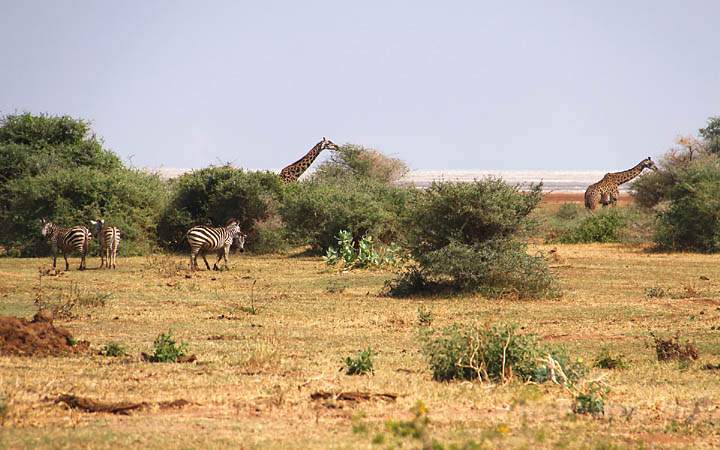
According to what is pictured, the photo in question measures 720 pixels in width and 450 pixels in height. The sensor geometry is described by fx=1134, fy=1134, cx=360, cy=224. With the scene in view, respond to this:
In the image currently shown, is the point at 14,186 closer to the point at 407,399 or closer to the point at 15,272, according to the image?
the point at 15,272

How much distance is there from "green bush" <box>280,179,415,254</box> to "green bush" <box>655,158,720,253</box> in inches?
310

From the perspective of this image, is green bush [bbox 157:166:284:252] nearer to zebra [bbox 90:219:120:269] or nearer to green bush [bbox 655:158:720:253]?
zebra [bbox 90:219:120:269]

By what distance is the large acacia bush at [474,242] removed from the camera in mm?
19391

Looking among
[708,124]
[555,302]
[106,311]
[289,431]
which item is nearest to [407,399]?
[289,431]

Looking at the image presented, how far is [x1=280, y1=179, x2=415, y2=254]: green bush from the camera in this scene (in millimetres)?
31219

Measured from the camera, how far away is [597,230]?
37.9 metres

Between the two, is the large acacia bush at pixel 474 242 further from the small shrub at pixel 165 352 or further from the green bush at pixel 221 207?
the green bush at pixel 221 207

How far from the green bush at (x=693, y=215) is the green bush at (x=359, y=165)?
15622 millimetres

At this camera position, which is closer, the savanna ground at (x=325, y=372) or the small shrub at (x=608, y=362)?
the savanna ground at (x=325, y=372)

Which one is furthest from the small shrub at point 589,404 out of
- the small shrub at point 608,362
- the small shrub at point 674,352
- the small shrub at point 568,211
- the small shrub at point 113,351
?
the small shrub at point 568,211

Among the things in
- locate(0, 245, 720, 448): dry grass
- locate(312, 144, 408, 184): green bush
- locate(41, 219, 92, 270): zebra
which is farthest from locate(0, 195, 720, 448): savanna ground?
locate(312, 144, 408, 184): green bush

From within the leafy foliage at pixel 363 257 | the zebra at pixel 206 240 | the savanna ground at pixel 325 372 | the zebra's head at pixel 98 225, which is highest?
the zebra's head at pixel 98 225

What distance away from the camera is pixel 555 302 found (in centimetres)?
1877

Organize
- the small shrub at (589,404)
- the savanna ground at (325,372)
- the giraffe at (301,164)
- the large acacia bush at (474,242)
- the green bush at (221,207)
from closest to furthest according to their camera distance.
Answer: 1. the savanna ground at (325,372)
2. the small shrub at (589,404)
3. the large acacia bush at (474,242)
4. the green bush at (221,207)
5. the giraffe at (301,164)
